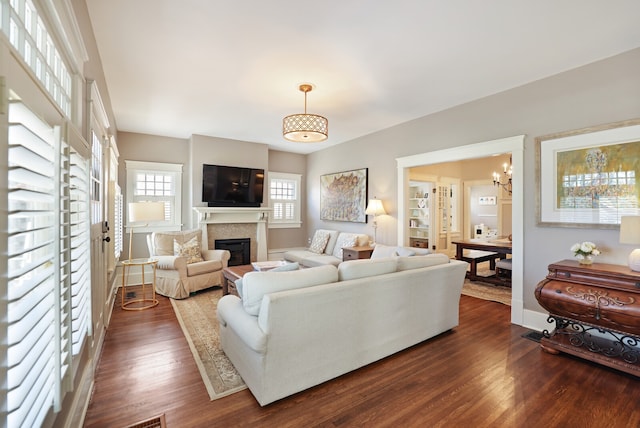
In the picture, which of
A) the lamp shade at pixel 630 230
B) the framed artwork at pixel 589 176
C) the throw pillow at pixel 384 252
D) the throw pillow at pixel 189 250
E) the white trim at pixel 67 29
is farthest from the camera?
the throw pillow at pixel 189 250

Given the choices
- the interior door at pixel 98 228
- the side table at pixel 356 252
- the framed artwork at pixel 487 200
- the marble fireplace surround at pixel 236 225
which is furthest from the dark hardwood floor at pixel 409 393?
the framed artwork at pixel 487 200

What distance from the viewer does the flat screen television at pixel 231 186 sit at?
5.73m

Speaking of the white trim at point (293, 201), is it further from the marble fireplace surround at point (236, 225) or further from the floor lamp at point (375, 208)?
the floor lamp at point (375, 208)

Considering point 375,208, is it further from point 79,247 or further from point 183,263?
point 79,247

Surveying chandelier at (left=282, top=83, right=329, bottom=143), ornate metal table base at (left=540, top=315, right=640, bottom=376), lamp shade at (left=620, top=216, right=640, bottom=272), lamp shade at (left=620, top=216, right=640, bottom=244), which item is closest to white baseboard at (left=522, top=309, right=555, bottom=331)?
ornate metal table base at (left=540, top=315, right=640, bottom=376)

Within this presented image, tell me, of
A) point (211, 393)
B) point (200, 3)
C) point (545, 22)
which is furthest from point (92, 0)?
point (545, 22)

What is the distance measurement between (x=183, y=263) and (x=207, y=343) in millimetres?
1802

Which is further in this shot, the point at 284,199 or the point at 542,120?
the point at 284,199

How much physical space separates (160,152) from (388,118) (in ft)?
14.4

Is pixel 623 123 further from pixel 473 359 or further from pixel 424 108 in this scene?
pixel 473 359

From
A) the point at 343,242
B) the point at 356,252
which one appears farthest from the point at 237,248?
the point at 356,252

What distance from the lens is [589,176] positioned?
296cm

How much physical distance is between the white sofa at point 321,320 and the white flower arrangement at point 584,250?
136cm

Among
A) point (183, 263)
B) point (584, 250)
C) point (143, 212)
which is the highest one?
point (143, 212)
